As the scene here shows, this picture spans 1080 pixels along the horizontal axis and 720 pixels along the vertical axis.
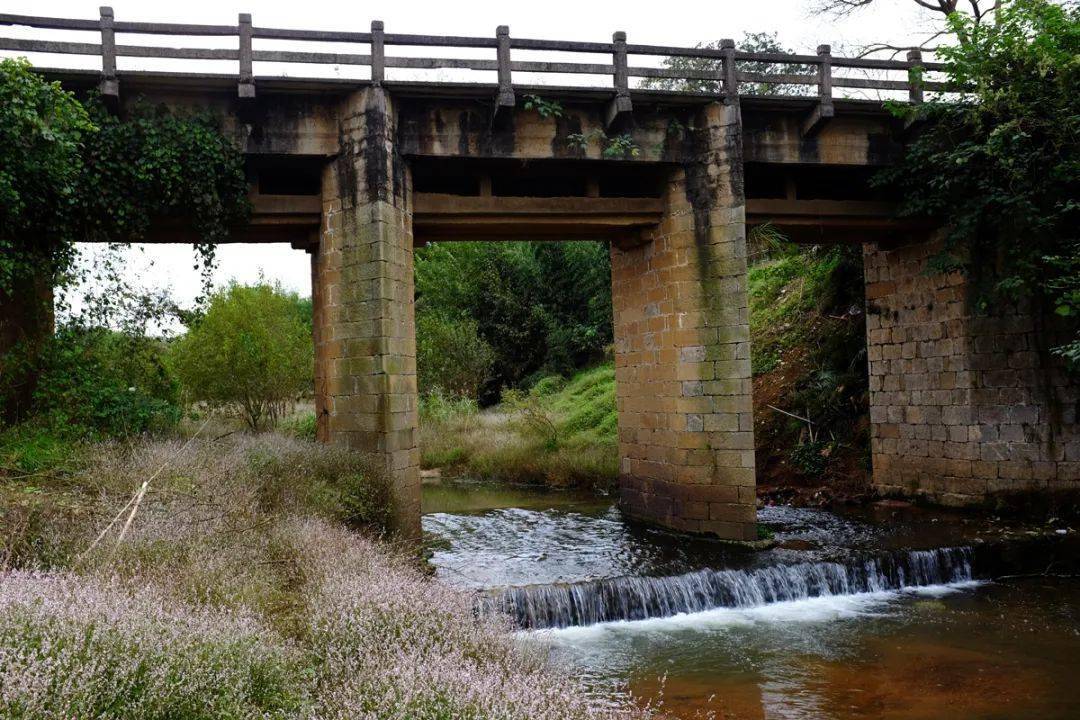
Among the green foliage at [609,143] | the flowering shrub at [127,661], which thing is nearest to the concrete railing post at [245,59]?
the green foliage at [609,143]

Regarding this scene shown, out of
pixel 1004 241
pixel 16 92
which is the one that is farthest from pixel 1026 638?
pixel 16 92

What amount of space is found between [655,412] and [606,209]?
3247 millimetres

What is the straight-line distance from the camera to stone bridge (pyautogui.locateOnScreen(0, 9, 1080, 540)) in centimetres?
1018

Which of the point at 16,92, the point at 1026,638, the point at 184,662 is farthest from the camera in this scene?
the point at 16,92

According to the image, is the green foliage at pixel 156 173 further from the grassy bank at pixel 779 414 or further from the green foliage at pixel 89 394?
the grassy bank at pixel 779 414

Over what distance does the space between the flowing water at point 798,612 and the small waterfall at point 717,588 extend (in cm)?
2

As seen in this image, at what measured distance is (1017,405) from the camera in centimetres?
1264

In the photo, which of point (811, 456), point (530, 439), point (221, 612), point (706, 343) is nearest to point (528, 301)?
point (530, 439)

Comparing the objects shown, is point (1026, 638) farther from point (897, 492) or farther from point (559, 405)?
point (559, 405)

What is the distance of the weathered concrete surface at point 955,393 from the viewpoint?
1237 centimetres

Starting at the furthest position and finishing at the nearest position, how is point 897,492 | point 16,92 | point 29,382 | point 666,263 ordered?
1. point 897,492
2. point 666,263
3. point 29,382
4. point 16,92

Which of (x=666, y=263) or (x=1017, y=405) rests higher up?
(x=666, y=263)

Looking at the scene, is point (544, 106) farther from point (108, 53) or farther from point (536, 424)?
point (536, 424)

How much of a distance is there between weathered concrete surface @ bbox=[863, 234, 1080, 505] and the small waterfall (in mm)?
2840
